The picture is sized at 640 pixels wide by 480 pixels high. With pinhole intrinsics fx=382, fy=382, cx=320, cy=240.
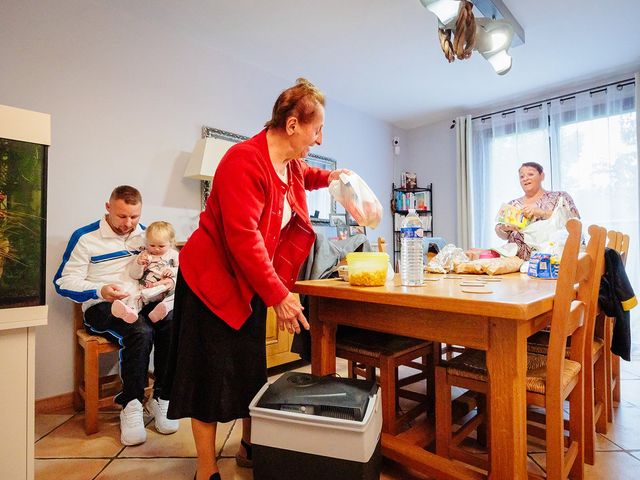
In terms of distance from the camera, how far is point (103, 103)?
7.84 feet

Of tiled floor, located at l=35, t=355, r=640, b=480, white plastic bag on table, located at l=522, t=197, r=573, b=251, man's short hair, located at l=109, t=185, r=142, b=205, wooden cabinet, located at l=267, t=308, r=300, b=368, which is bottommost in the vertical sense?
tiled floor, located at l=35, t=355, r=640, b=480

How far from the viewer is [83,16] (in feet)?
7.59

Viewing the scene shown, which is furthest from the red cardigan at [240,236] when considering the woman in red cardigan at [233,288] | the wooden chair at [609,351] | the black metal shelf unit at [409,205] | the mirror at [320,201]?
the black metal shelf unit at [409,205]

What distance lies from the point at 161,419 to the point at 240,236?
4.18 ft

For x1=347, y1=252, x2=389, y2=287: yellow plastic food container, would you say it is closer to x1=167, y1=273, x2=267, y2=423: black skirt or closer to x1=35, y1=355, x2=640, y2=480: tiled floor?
x1=167, y1=273, x2=267, y2=423: black skirt

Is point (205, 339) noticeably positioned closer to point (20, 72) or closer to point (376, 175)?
point (20, 72)

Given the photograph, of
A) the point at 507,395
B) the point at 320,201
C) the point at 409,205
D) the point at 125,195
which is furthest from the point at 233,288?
the point at 409,205

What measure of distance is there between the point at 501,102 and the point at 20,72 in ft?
14.1

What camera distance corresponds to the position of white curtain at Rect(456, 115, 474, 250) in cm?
444

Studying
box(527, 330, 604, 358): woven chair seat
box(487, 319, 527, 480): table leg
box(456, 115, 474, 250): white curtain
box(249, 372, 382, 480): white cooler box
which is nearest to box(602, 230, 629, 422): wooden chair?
box(527, 330, 604, 358): woven chair seat

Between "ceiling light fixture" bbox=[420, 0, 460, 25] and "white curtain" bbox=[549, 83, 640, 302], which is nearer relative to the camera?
"ceiling light fixture" bbox=[420, 0, 460, 25]

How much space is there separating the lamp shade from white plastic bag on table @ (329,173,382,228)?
154 cm

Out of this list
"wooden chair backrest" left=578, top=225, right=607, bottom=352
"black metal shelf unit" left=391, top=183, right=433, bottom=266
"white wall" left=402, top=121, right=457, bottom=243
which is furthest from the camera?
"black metal shelf unit" left=391, top=183, right=433, bottom=266

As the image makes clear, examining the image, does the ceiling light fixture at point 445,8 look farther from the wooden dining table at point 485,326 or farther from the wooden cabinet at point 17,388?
the wooden cabinet at point 17,388
